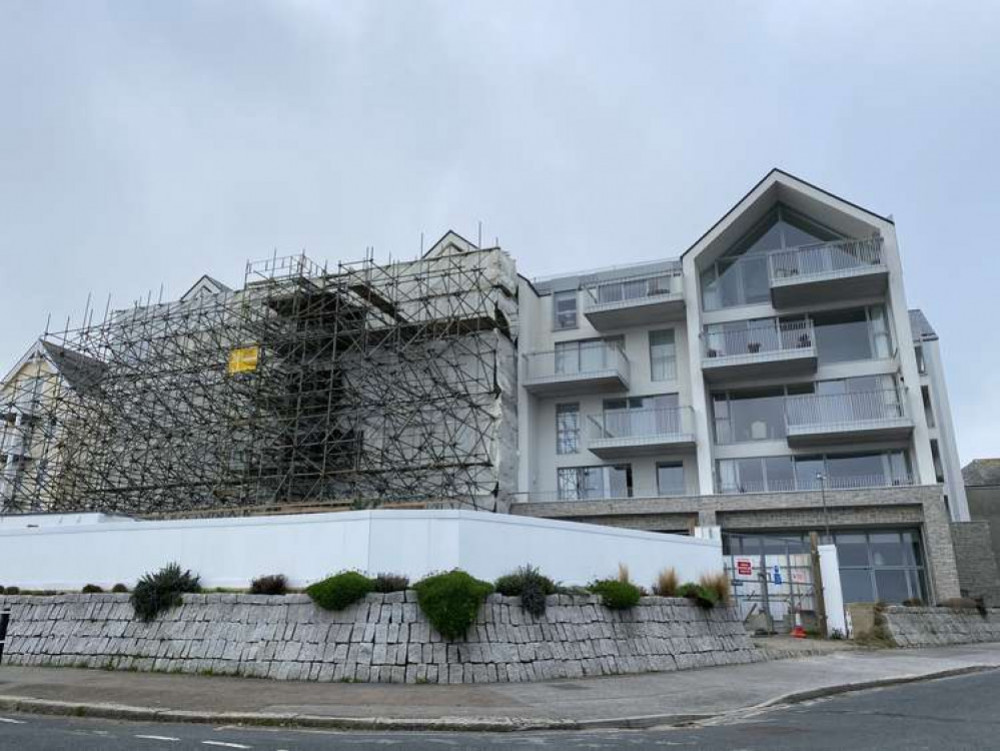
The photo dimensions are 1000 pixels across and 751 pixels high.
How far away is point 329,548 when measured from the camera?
14523 mm

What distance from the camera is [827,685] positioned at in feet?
39.0

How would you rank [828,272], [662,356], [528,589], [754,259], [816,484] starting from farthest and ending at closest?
[662,356], [754,259], [828,272], [816,484], [528,589]

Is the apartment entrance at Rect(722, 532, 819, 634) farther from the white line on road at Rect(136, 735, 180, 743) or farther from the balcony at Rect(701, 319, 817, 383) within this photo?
the white line on road at Rect(136, 735, 180, 743)

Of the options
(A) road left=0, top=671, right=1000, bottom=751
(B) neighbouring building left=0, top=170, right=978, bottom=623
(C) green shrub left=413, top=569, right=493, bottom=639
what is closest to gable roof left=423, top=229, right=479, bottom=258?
(B) neighbouring building left=0, top=170, right=978, bottom=623

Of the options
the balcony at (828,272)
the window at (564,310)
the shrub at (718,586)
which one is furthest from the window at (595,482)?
the shrub at (718,586)

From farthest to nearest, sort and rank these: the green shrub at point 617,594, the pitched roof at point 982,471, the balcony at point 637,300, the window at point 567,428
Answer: the pitched roof at point 982,471 < the window at point 567,428 < the balcony at point 637,300 < the green shrub at point 617,594

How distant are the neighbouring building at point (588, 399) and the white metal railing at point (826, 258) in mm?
98

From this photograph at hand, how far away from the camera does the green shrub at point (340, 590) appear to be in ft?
43.6

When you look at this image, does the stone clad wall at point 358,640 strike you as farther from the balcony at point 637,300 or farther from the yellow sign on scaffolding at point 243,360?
the balcony at point 637,300

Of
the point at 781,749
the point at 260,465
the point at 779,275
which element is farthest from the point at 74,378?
the point at 781,749

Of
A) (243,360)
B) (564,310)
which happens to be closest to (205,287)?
(243,360)

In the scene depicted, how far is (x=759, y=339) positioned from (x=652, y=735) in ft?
68.0

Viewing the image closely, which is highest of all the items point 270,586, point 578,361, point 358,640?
point 578,361

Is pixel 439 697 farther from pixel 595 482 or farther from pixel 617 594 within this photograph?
pixel 595 482
